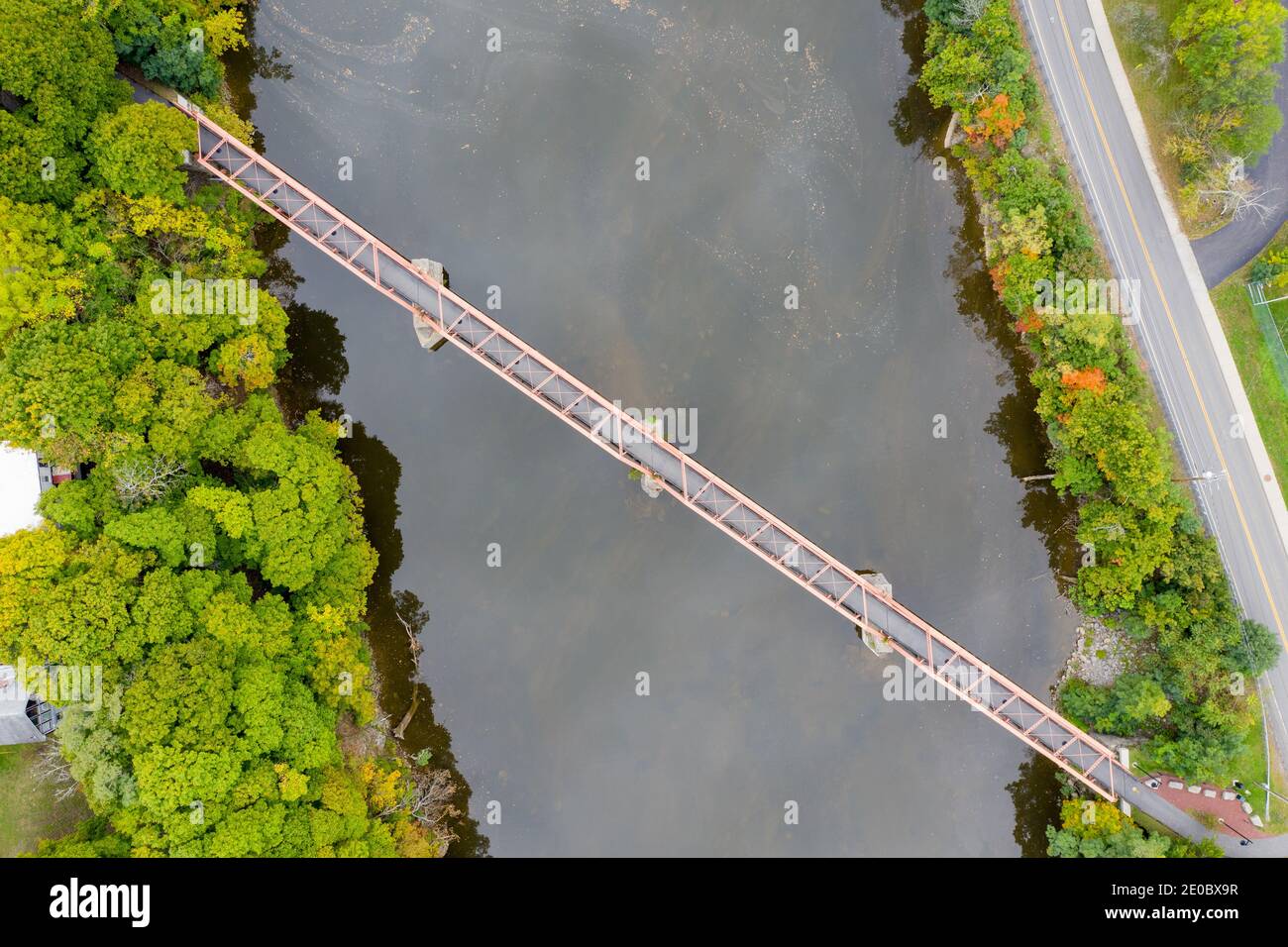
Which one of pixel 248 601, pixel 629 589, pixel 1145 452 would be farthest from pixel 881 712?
pixel 248 601

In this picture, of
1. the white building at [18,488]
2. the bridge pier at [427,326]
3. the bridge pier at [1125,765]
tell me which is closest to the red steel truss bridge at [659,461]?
the bridge pier at [1125,765]

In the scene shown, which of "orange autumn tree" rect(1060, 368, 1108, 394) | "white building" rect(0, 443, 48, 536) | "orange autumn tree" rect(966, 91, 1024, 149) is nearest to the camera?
"white building" rect(0, 443, 48, 536)

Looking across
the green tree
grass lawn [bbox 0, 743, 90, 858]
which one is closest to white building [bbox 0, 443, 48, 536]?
grass lawn [bbox 0, 743, 90, 858]

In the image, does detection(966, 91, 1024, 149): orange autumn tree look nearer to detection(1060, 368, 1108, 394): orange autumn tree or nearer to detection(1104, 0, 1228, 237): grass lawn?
detection(1104, 0, 1228, 237): grass lawn

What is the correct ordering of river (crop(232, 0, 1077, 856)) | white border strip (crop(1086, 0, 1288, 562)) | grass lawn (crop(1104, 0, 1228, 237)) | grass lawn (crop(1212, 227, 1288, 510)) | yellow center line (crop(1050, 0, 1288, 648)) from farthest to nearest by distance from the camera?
river (crop(232, 0, 1077, 856))
grass lawn (crop(1104, 0, 1228, 237))
grass lawn (crop(1212, 227, 1288, 510))
white border strip (crop(1086, 0, 1288, 562))
yellow center line (crop(1050, 0, 1288, 648))
